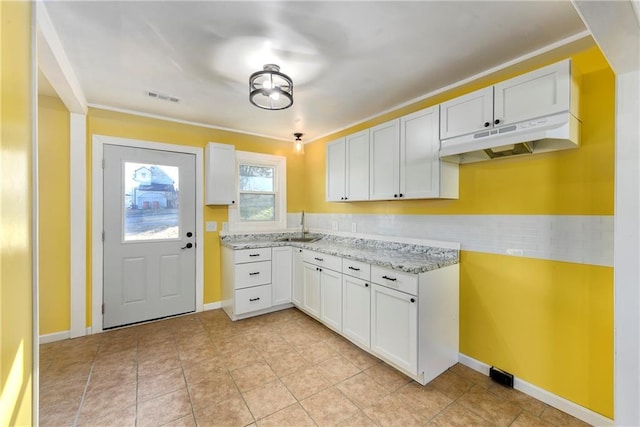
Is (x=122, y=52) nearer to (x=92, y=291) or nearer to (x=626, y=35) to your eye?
(x=92, y=291)

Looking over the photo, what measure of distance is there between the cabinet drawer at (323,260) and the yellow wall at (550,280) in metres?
1.12

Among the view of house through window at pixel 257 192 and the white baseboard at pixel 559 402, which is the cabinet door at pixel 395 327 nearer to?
the white baseboard at pixel 559 402

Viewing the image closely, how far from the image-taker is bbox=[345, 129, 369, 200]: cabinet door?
290cm

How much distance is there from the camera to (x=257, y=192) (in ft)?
13.1

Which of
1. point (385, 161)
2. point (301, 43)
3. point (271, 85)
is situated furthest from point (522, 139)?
point (271, 85)

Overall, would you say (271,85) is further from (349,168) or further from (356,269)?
(356,269)

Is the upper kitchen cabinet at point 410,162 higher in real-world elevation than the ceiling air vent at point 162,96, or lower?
lower

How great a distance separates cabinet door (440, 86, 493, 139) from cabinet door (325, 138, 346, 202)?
121 cm

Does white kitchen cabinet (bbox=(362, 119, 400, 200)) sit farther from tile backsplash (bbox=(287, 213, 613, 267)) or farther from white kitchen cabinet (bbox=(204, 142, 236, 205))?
white kitchen cabinet (bbox=(204, 142, 236, 205))

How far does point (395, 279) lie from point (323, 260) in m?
0.99

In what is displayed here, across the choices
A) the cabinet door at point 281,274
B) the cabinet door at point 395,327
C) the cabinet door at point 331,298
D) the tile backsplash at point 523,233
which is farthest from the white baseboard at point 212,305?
the tile backsplash at point 523,233

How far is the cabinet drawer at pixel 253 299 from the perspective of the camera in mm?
3209

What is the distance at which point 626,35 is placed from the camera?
3.64ft

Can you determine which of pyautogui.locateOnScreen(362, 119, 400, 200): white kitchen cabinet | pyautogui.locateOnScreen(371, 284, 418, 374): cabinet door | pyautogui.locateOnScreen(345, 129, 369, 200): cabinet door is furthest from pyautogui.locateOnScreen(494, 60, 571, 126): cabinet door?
pyautogui.locateOnScreen(371, 284, 418, 374): cabinet door
